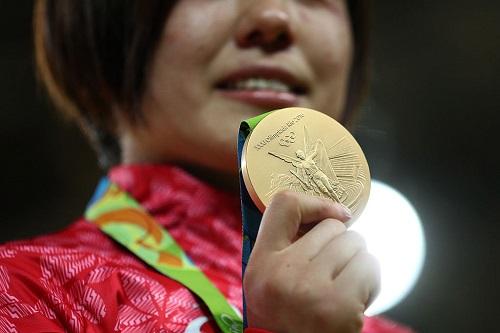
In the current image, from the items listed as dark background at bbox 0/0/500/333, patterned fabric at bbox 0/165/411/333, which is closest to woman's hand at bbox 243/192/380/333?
patterned fabric at bbox 0/165/411/333

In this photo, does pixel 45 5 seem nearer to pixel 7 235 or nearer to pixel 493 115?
pixel 7 235

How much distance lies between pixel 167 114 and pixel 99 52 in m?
0.12

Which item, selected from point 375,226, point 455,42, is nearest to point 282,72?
point 375,226

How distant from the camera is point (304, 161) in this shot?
0.63 m

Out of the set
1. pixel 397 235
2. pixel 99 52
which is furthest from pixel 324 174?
pixel 397 235

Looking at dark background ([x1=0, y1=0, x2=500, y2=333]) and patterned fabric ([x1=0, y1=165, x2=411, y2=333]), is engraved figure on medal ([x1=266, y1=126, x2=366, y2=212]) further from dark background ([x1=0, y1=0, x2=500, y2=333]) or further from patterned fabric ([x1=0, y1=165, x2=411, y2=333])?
dark background ([x1=0, y1=0, x2=500, y2=333])

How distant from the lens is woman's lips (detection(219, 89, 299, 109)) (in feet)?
2.81

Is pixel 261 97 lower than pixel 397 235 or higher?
higher

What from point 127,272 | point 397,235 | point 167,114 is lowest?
point 397,235

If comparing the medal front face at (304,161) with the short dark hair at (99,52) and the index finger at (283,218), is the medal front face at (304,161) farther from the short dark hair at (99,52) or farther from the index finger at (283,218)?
the short dark hair at (99,52)

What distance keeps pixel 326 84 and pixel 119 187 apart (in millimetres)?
263

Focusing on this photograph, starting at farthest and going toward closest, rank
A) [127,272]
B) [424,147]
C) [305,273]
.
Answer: [424,147]
[127,272]
[305,273]

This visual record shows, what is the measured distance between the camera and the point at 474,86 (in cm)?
221

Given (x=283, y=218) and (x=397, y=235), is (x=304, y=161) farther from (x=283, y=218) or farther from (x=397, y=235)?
(x=397, y=235)
